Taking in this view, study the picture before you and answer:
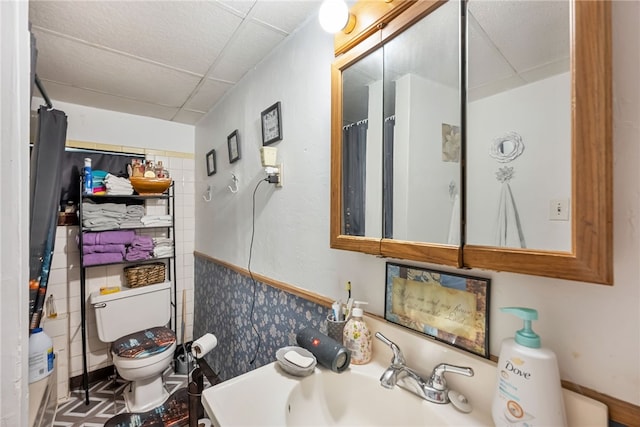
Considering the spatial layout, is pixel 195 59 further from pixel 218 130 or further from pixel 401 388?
pixel 401 388

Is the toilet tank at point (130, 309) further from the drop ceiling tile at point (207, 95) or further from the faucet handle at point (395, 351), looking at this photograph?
the faucet handle at point (395, 351)

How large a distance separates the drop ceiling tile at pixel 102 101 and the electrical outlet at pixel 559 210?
2.53 meters

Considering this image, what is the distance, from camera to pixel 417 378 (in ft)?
2.37

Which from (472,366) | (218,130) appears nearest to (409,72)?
(472,366)

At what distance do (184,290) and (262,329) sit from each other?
1.41 meters

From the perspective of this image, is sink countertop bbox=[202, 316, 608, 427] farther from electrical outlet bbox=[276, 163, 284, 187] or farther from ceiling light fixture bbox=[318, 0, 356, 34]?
ceiling light fixture bbox=[318, 0, 356, 34]

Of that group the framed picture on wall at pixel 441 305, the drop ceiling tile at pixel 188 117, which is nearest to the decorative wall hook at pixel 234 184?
the drop ceiling tile at pixel 188 117

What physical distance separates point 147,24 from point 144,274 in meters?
1.77

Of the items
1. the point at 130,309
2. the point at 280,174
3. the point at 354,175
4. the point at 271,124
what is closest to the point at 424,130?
the point at 354,175

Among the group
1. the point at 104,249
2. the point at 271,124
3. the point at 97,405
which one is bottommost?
the point at 97,405

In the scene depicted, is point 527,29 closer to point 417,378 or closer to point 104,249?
point 417,378

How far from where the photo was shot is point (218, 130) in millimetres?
2145

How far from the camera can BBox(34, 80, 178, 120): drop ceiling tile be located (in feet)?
6.14

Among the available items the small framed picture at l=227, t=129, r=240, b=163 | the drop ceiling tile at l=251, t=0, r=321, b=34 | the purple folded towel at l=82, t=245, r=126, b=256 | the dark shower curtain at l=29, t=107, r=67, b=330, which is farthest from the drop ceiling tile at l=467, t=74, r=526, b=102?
the purple folded towel at l=82, t=245, r=126, b=256
